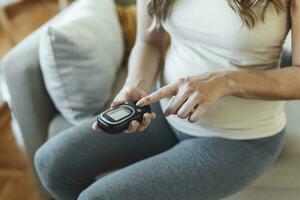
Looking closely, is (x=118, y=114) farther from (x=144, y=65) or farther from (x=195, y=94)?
(x=144, y=65)

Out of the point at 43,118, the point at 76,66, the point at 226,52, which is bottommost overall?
the point at 43,118

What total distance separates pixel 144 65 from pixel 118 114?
0.26 m

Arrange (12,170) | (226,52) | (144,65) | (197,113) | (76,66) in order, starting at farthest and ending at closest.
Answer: (12,170) → (76,66) → (144,65) → (226,52) → (197,113)

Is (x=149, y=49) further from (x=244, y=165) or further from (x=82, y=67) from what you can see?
(x=244, y=165)

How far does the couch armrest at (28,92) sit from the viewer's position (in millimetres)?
1111

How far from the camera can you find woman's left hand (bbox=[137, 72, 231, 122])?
714mm

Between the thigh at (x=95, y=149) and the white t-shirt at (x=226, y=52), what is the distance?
73 mm

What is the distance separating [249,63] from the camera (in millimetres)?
818

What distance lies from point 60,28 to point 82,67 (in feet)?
0.39

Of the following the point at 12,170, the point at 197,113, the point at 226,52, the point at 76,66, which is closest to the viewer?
the point at 197,113

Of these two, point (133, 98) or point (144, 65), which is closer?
point (133, 98)

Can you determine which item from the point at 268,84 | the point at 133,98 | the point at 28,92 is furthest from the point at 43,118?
the point at 268,84

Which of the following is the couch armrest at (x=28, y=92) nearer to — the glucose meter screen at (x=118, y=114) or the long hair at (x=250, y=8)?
the glucose meter screen at (x=118, y=114)

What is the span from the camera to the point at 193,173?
0.78 m
